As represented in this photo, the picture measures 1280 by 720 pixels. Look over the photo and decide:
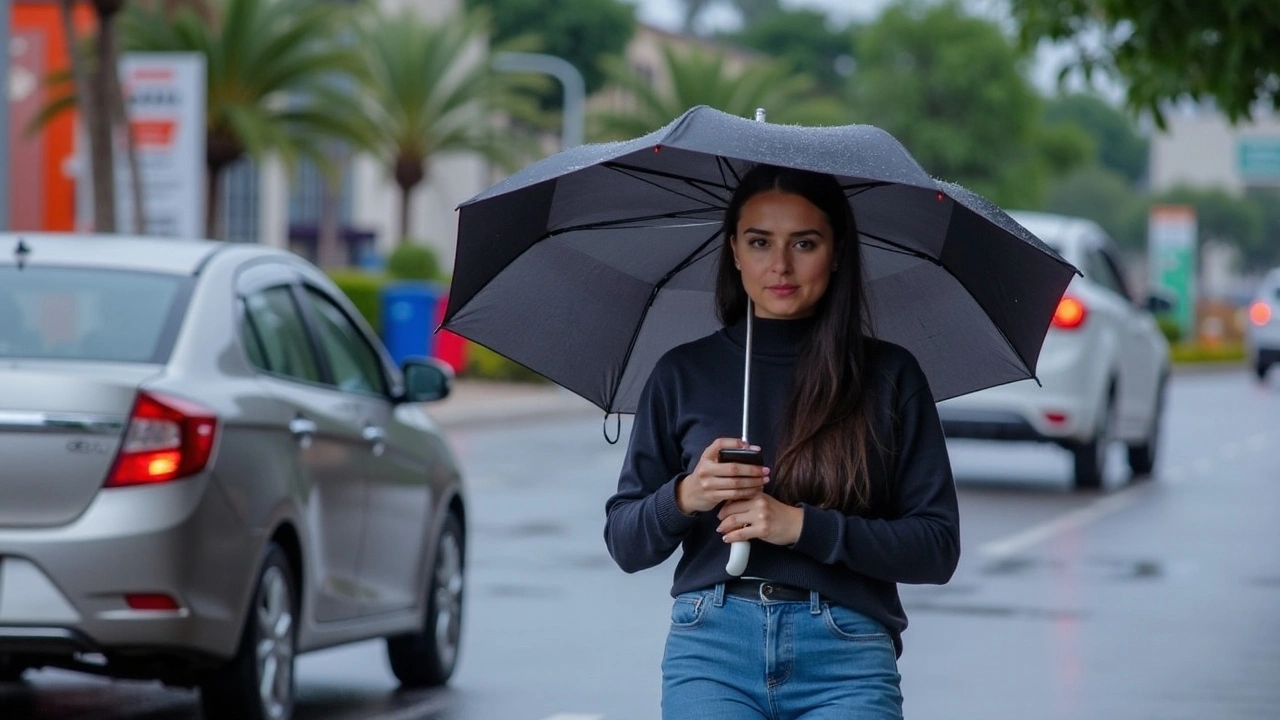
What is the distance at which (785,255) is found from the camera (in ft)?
13.5

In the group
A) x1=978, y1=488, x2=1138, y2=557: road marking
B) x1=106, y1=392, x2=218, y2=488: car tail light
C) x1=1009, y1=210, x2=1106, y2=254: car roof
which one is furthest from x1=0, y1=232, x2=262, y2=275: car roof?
x1=1009, y1=210, x2=1106, y2=254: car roof

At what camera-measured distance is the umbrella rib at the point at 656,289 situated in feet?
15.8

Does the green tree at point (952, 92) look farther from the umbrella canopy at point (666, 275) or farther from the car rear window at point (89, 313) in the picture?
the umbrella canopy at point (666, 275)

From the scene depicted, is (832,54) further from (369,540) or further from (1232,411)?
(369,540)

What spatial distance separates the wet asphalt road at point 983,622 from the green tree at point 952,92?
65.0 metres

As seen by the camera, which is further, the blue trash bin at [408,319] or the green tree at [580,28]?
the green tree at [580,28]

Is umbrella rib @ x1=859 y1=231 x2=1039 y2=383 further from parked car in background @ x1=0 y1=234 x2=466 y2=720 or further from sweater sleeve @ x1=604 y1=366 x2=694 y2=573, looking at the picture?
parked car in background @ x1=0 y1=234 x2=466 y2=720

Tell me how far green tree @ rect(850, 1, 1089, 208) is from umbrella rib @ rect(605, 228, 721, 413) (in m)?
79.3

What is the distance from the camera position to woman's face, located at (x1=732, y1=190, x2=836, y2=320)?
4102mm

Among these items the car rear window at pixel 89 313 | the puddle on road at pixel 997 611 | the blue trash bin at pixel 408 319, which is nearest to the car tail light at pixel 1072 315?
the puddle on road at pixel 997 611

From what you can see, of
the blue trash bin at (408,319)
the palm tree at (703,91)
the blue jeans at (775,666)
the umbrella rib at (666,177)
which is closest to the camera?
the blue jeans at (775,666)

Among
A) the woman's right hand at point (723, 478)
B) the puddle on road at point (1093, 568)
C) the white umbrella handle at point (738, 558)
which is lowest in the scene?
the puddle on road at point (1093, 568)

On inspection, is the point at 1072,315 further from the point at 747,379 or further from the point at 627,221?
the point at 747,379

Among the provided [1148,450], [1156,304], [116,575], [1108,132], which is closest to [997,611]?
[116,575]
